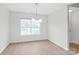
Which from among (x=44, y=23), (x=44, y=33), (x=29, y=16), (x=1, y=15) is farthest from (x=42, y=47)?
(x=1, y=15)

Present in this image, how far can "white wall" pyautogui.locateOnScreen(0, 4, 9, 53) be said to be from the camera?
7.14 feet

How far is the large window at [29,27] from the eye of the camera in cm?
235

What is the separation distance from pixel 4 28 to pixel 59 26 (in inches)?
65.0

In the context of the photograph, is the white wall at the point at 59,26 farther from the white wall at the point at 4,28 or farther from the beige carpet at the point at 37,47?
the white wall at the point at 4,28

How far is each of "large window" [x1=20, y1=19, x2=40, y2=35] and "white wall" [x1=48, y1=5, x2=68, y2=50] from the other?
0.38 meters

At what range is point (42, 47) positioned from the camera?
2502mm

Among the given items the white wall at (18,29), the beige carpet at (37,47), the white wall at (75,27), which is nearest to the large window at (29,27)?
the white wall at (18,29)

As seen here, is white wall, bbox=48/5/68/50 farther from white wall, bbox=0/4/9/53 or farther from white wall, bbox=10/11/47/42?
white wall, bbox=0/4/9/53

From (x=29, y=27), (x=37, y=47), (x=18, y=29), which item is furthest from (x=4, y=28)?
(x=37, y=47)

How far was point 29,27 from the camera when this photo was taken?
2.33 metres

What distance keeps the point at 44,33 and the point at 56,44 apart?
0.54 meters

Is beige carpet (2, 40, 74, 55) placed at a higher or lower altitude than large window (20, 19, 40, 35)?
lower

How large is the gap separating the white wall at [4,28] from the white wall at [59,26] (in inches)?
47.2

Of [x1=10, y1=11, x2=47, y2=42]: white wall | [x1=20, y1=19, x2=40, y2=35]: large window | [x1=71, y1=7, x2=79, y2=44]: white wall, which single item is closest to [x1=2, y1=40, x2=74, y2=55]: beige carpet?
[x1=10, y1=11, x2=47, y2=42]: white wall
